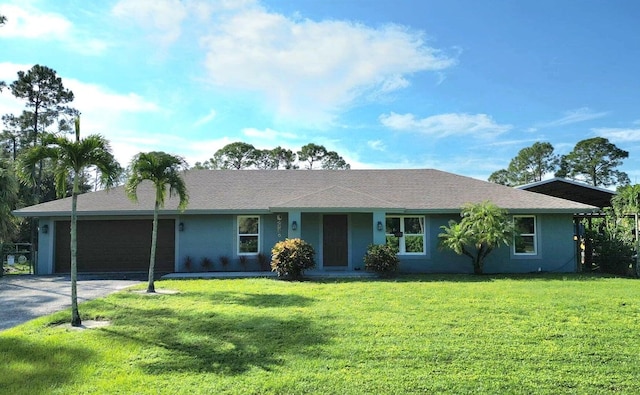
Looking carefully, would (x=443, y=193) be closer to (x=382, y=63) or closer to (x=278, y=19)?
(x=382, y=63)

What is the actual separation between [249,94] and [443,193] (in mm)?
8707

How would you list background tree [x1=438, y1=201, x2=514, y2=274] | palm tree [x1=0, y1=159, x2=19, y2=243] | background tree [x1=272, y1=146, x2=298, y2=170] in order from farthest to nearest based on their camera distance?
background tree [x1=272, y1=146, x2=298, y2=170], palm tree [x1=0, y1=159, x2=19, y2=243], background tree [x1=438, y1=201, x2=514, y2=274]

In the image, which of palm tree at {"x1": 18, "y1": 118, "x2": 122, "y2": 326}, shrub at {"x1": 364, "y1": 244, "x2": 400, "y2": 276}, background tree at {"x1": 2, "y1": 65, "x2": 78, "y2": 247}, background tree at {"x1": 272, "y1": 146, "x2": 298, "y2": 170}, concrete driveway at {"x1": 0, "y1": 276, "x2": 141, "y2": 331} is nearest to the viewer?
palm tree at {"x1": 18, "y1": 118, "x2": 122, "y2": 326}

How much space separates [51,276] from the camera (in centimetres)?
1519

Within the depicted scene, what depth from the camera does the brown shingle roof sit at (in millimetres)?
15195

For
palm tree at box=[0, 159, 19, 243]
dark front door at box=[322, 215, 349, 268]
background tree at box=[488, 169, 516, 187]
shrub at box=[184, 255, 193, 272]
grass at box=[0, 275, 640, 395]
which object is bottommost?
grass at box=[0, 275, 640, 395]

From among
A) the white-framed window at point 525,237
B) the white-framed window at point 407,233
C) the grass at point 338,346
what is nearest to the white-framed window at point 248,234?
the white-framed window at point 407,233

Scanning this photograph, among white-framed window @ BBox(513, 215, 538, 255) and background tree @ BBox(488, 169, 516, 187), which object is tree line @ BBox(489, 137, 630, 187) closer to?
background tree @ BBox(488, 169, 516, 187)

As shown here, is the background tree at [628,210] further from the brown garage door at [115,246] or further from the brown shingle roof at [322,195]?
the brown garage door at [115,246]

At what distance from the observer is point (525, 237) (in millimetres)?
15867

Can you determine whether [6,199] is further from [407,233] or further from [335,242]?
[407,233]

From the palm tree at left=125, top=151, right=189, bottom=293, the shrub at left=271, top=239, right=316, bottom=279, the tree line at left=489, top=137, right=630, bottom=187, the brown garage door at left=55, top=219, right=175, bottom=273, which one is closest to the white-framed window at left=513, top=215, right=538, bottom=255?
the shrub at left=271, top=239, right=316, bottom=279

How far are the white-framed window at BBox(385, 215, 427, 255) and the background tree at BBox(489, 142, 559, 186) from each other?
43267mm

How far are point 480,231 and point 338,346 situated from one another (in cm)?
980
